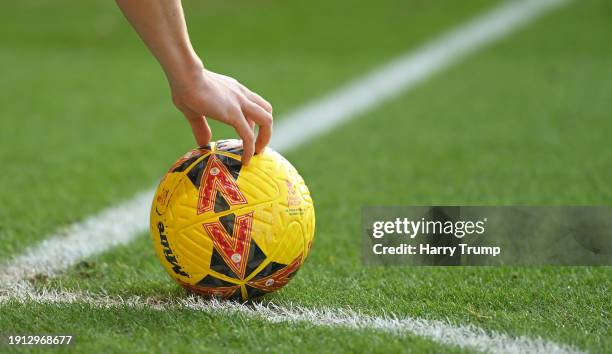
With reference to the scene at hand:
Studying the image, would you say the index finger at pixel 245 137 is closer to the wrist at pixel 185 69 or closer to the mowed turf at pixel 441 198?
the wrist at pixel 185 69

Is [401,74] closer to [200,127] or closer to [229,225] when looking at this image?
[200,127]

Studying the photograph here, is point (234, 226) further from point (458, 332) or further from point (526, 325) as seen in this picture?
point (526, 325)

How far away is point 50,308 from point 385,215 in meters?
1.94

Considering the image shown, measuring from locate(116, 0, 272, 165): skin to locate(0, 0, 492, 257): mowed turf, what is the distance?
150 cm

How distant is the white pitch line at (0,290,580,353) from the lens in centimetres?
272

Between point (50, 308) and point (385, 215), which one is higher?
point (385, 215)

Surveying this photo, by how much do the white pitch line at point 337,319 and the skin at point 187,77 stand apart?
22.2 inches

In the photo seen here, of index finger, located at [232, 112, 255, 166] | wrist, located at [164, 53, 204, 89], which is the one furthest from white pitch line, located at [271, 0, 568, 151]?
A: wrist, located at [164, 53, 204, 89]

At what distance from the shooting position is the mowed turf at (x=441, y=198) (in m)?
2.81

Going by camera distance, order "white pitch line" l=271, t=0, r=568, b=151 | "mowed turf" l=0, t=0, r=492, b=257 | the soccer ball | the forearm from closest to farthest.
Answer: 1. the forearm
2. the soccer ball
3. "mowed turf" l=0, t=0, r=492, b=257
4. "white pitch line" l=271, t=0, r=568, b=151

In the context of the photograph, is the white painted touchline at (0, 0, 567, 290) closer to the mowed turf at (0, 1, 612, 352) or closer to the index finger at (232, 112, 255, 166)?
the mowed turf at (0, 1, 612, 352)

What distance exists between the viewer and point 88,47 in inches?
401

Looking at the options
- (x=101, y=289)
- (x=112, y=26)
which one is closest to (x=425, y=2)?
(x=112, y=26)

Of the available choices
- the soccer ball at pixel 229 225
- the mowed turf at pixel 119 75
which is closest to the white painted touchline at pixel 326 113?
the mowed turf at pixel 119 75
